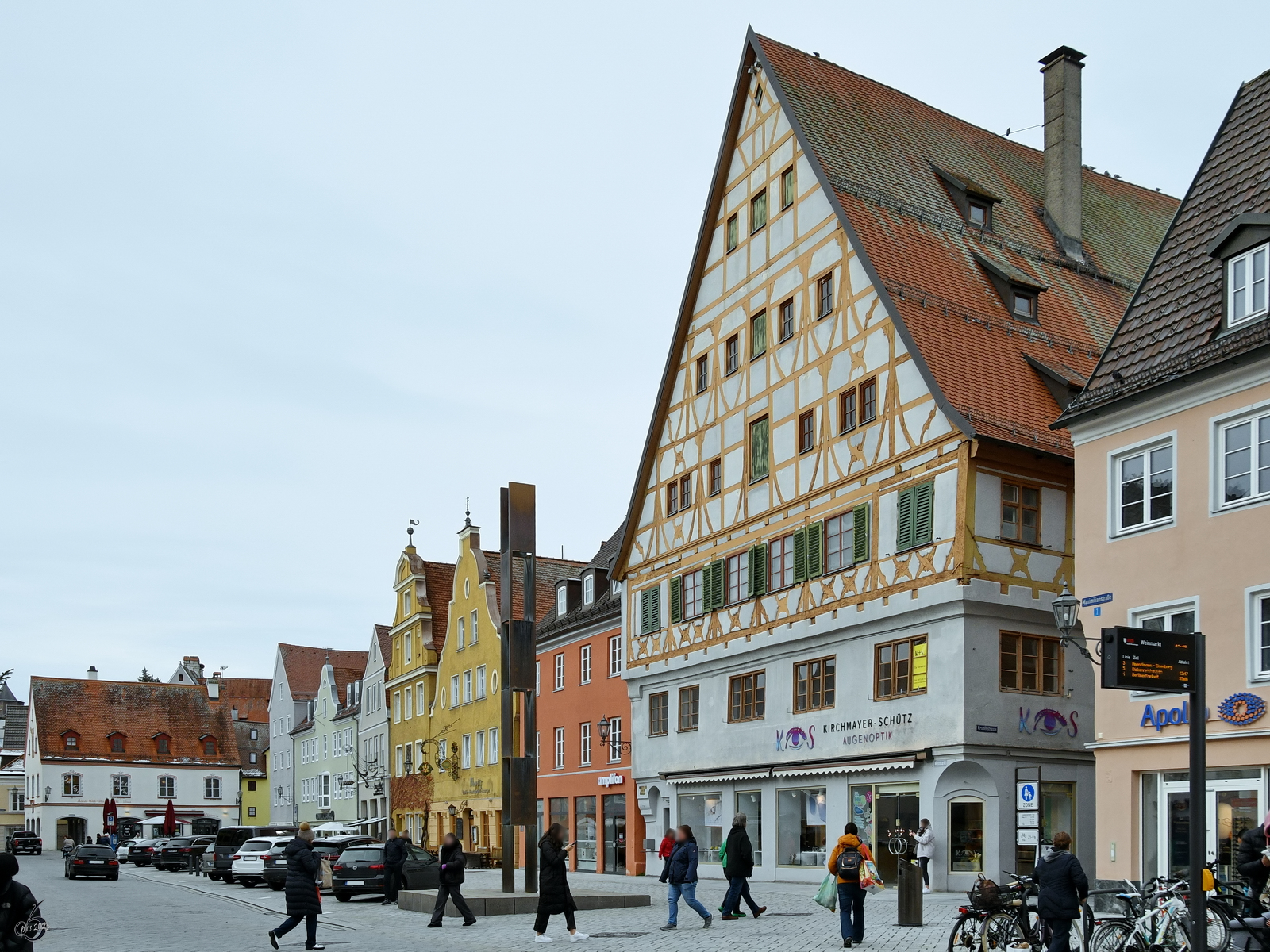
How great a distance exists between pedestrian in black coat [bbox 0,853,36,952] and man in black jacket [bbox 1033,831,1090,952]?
31.5ft

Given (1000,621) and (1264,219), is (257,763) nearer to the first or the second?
(1000,621)

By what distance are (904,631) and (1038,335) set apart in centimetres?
756

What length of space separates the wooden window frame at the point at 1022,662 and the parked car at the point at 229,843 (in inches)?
1032

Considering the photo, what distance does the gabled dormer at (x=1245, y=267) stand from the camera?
21.0 meters

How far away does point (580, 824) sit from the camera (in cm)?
4553

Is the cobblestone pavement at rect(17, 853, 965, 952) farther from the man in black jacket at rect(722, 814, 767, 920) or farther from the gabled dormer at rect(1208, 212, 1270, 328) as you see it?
the gabled dormer at rect(1208, 212, 1270, 328)

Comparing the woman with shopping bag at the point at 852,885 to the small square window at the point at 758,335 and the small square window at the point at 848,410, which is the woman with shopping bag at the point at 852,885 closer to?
the small square window at the point at 848,410

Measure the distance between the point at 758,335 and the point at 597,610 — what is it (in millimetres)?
13406

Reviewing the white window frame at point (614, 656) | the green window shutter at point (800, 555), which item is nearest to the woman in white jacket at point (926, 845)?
the green window shutter at point (800, 555)

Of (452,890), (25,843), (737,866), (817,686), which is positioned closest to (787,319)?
(817,686)

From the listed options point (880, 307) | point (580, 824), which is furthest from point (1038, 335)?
point (580, 824)

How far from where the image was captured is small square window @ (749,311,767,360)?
34406 millimetres

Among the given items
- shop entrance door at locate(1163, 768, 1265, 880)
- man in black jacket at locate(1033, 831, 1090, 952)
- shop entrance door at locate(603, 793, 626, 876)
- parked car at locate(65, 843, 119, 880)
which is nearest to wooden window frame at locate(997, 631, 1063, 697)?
shop entrance door at locate(1163, 768, 1265, 880)

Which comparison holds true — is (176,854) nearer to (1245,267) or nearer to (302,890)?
(302,890)
